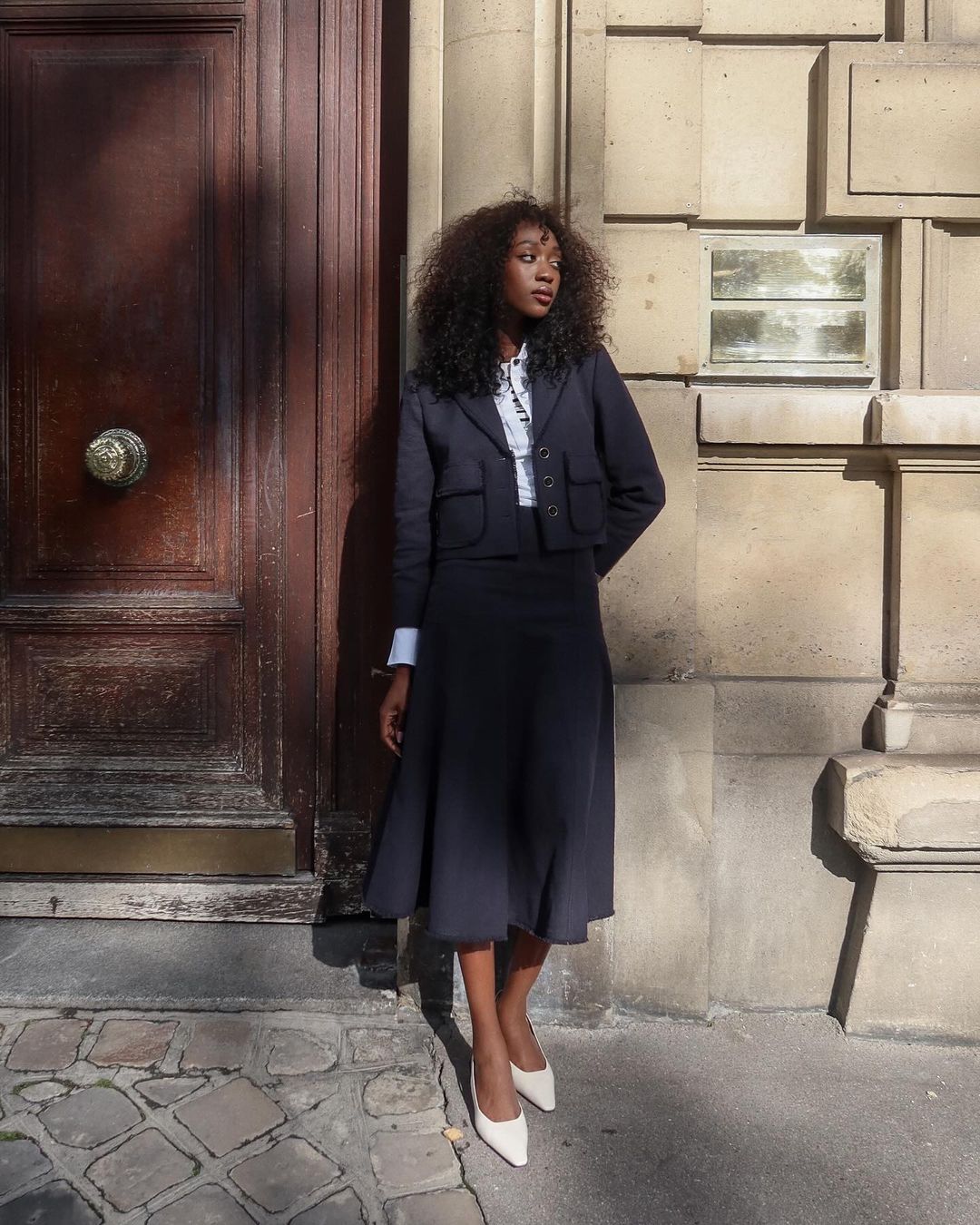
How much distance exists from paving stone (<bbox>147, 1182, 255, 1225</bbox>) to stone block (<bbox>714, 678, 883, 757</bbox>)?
5.33 feet

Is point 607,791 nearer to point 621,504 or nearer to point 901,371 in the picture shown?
point 621,504

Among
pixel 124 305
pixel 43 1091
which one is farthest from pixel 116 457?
pixel 43 1091

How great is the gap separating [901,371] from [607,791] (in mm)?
1369

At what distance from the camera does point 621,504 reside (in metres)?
2.44

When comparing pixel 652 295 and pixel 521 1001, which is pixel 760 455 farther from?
pixel 521 1001

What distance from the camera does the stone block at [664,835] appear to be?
2.76 m

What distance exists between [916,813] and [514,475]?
1.36 meters

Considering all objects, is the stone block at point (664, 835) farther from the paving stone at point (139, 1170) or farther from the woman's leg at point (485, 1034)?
the paving stone at point (139, 1170)

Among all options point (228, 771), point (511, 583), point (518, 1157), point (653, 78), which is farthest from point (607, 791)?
point (653, 78)

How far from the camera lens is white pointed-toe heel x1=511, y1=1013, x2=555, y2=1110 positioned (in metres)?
2.42

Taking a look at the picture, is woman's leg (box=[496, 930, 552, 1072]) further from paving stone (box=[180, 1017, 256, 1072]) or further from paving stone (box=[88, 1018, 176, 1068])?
paving stone (box=[88, 1018, 176, 1068])

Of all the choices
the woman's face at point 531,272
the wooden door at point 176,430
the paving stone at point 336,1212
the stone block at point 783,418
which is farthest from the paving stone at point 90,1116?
the stone block at point 783,418

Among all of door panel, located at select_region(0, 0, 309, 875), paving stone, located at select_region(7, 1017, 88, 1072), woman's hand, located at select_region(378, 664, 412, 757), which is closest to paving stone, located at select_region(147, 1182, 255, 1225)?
paving stone, located at select_region(7, 1017, 88, 1072)

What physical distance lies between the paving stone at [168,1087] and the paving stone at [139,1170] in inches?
5.1
